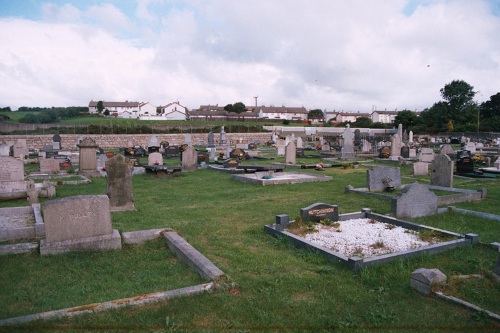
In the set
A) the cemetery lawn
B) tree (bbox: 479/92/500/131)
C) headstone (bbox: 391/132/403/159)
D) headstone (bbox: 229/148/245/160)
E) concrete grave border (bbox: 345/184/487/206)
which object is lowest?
the cemetery lawn

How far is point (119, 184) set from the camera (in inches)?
401

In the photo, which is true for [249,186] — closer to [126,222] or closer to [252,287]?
[126,222]

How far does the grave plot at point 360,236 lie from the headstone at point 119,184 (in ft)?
13.9

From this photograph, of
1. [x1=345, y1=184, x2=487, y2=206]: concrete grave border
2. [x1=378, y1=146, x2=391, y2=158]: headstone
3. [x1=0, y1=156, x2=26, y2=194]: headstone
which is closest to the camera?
[x1=345, y1=184, x2=487, y2=206]: concrete grave border

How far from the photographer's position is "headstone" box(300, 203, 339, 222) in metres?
8.47

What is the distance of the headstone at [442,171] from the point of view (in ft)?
44.1

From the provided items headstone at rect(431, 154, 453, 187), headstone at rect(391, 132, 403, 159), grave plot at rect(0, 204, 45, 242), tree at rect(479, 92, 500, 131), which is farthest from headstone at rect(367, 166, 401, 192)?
tree at rect(479, 92, 500, 131)

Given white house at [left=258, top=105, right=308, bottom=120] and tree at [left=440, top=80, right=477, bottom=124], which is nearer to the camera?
Result: tree at [left=440, top=80, right=477, bottom=124]

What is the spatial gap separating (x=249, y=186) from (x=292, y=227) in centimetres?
656

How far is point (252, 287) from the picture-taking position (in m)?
5.20

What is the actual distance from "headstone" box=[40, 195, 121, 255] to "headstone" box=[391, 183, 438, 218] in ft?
21.0

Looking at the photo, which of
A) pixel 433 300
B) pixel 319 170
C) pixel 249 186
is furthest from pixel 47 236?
pixel 319 170

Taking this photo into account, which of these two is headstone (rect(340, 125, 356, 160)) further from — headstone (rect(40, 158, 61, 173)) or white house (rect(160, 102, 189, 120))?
white house (rect(160, 102, 189, 120))

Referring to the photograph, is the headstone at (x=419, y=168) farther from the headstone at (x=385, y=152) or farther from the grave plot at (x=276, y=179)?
the headstone at (x=385, y=152)
